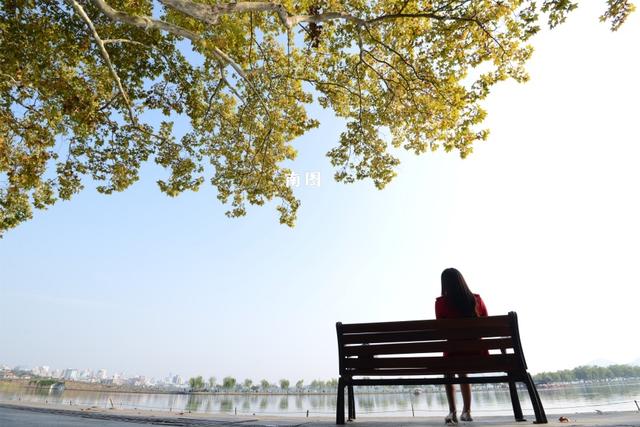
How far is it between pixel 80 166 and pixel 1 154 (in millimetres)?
2597

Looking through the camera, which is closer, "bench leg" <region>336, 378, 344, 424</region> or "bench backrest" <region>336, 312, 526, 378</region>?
"bench backrest" <region>336, 312, 526, 378</region>

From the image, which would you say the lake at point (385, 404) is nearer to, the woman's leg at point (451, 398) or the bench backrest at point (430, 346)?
the woman's leg at point (451, 398)

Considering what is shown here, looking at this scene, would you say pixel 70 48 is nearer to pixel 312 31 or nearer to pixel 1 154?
pixel 1 154

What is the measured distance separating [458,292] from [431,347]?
1081 millimetres

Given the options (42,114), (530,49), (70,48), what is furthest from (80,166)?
(530,49)

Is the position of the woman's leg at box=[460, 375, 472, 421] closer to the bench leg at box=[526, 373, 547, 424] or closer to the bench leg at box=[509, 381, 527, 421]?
the bench leg at box=[509, 381, 527, 421]

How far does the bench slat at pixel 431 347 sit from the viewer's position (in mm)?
3334

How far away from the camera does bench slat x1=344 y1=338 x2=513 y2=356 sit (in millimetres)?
3334

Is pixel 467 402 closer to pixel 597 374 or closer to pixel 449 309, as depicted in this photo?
pixel 449 309

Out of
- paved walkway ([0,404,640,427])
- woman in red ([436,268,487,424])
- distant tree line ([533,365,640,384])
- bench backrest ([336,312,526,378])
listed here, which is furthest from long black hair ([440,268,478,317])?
distant tree line ([533,365,640,384])

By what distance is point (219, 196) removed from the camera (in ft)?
43.7

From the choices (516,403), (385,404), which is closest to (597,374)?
(385,404)

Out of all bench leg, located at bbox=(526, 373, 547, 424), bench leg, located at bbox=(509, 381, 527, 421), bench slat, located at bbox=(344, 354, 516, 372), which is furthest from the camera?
bench leg, located at bbox=(509, 381, 527, 421)

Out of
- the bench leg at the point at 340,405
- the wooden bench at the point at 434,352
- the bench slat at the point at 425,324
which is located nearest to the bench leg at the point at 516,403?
the wooden bench at the point at 434,352
